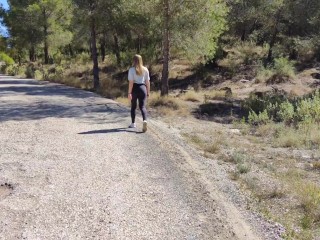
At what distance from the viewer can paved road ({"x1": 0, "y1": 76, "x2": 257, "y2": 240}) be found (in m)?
4.75

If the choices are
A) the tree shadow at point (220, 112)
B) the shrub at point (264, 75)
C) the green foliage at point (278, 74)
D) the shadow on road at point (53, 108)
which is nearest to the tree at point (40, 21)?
the shrub at point (264, 75)

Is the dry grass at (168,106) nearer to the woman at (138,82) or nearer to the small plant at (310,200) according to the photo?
the woman at (138,82)

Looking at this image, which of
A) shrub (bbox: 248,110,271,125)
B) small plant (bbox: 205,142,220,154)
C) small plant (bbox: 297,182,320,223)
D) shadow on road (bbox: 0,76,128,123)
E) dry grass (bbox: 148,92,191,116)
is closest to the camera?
small plant (bbox: 297,182,320,223)

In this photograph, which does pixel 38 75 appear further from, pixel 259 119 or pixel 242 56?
pixel 259 119

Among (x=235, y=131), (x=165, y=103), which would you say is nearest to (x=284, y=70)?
(x=165, y=103)

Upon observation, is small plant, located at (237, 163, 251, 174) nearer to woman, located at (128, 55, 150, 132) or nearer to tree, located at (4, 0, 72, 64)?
woman, located at (128, 55, 150, 132)

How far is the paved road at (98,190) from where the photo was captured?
475 cm

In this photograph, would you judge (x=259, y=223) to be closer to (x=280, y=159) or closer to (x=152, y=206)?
(x=152, y=206)

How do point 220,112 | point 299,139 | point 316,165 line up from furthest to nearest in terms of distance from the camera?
point 220,112 → point 299,139 → point 316,165

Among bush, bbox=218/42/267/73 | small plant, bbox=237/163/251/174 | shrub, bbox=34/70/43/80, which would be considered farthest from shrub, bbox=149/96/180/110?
shrub, bbox=34/70/43/80

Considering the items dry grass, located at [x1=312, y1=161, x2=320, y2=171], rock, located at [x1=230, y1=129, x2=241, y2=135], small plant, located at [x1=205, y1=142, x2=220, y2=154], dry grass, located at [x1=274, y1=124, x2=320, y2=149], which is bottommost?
dry grass, located at [x1=312, y1=161, x2=320, y2=171]

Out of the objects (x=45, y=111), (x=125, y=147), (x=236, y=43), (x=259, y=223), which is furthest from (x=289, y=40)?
(x=259, y=223)

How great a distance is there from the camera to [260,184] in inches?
269

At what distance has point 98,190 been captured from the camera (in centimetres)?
590
